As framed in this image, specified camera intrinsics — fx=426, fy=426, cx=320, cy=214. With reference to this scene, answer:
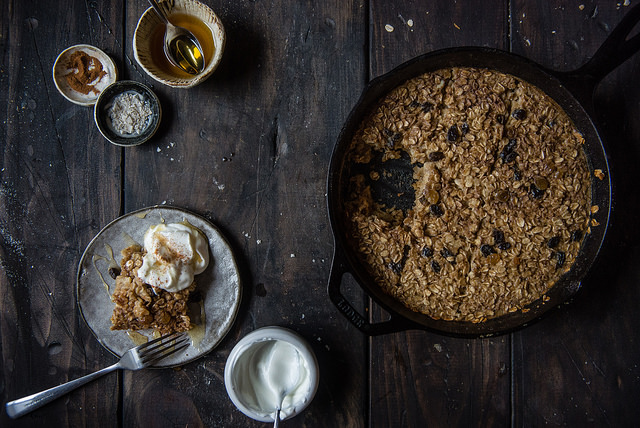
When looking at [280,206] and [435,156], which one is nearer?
[435,156]

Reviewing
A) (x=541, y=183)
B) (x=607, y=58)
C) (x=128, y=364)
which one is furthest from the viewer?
(x=128, y=364)

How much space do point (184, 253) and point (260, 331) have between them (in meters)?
0.37

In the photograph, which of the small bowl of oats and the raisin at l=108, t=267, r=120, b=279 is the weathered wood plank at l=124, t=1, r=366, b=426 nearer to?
the small bowl of oats

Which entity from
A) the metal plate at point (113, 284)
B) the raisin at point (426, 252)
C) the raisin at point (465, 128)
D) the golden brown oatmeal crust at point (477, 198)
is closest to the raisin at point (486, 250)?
the golden brown oatmeal crust at point (477, 198)

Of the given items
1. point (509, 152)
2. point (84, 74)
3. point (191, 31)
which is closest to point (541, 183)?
point (509, 152)

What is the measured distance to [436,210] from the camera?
1384 mm

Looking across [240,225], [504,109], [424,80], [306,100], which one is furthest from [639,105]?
[240,225]

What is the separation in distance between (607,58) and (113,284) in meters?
1.76

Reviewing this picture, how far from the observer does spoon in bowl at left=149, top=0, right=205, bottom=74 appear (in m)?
1.49

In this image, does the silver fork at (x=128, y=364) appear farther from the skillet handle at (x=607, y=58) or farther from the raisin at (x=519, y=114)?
the skillet handle at (x=607, y=58)

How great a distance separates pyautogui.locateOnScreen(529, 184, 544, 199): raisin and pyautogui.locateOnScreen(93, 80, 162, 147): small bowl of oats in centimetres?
128

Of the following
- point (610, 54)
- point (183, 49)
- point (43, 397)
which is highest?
point (183, 49)

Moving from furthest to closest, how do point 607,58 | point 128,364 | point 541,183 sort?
point 128,364 < point 541,183 < point 607,58

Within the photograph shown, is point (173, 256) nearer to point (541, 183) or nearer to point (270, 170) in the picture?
point (270, 170)
